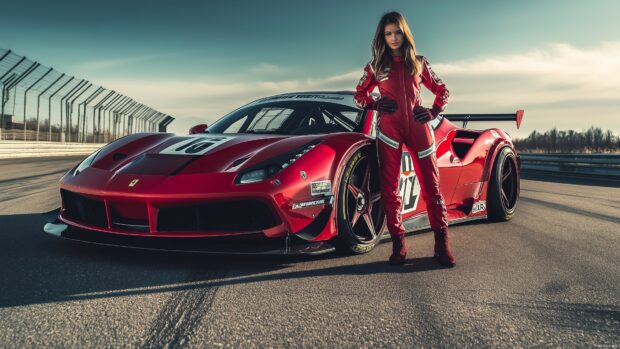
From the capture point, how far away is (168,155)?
3740 mm

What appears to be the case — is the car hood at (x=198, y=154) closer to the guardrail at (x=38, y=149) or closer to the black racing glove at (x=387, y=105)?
the black racing glove at (x=387, y=105)

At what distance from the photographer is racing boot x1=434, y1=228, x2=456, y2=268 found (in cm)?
355

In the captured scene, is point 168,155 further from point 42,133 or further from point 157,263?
point 42,133

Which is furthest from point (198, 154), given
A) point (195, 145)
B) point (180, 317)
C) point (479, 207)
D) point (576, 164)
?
point (576, 164)

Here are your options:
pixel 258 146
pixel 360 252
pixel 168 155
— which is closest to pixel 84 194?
pixel 168 155

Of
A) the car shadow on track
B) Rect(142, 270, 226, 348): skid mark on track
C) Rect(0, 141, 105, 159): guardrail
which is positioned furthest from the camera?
Rect(0, 141, 105, 159): guardrail

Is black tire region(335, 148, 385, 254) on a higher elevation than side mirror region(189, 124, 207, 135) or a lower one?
lower

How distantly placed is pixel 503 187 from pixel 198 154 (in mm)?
3560

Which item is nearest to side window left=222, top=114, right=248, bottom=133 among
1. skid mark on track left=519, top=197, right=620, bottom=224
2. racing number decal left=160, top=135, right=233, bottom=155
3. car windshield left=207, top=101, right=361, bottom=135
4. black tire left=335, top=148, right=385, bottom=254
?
car windshield left=207, top=101, right=361, bottom=135

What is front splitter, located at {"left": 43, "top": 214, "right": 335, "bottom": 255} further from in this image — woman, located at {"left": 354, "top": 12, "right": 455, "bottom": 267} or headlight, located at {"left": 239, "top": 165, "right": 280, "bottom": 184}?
woman, located at {"left": 354, "top": 12, "right": 455, "bottom": 267}

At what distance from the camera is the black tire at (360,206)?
363 centimetres

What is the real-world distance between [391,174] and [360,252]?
540mm

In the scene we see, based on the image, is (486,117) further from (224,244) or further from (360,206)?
(224,244)

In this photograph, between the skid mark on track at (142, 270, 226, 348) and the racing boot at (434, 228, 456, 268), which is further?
the racing boot at (434, 228, 456, 268)
